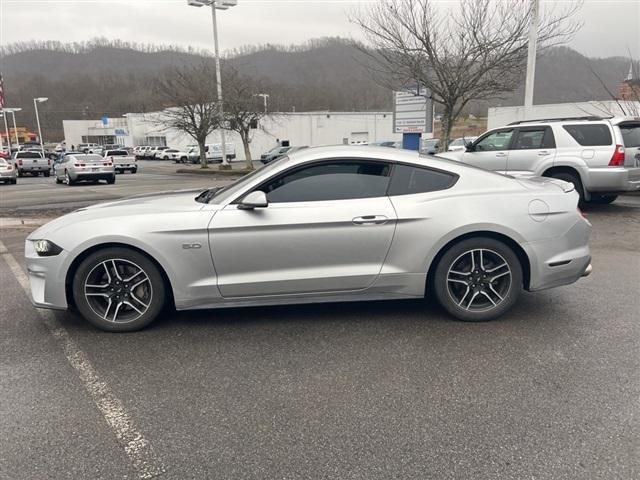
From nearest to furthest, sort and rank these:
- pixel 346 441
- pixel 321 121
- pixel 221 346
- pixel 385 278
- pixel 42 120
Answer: pixel 346 441 < pixel 221 346 < pixel 385 278 < pixel 321 121 < pixel 42 120

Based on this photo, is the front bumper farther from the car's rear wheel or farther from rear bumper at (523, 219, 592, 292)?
the car's rear wheel

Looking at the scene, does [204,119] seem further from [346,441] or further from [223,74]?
[346,441]

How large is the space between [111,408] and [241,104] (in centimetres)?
2659

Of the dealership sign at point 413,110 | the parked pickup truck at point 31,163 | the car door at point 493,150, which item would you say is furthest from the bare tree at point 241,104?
the car door at point 493,150

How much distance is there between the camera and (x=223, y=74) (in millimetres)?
31094

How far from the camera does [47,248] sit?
12.6 ft

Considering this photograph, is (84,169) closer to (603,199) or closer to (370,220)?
(603,199)

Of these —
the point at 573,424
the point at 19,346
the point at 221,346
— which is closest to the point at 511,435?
the point at 573,424

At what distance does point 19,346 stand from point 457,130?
6126 centimetres

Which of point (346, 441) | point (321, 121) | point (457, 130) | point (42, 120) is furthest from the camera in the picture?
point (42, 120)

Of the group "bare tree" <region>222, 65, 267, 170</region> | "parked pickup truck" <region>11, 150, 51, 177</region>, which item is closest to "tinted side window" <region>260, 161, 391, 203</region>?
"bare tree" <region>222, 65, 267, 170</region>

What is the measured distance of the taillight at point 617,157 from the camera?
8.62 metres

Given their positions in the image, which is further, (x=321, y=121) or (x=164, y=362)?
(x=321, y=121)

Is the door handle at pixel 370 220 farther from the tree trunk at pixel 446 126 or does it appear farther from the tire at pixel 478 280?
the tree trunk at pixel 446 126
